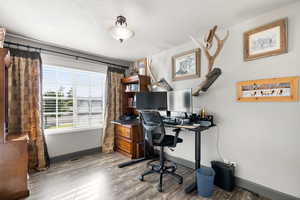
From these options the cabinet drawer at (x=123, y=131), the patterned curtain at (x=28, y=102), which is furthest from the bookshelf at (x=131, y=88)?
the patterned curtain at (x=28, y=102)

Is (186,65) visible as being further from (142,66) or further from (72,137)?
(72,137)

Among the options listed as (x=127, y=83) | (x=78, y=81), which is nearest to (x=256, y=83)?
(x=127, y=83)

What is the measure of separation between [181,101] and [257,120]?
1123 millimetres

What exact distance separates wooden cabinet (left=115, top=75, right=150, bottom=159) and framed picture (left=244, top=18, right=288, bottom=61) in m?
2.05

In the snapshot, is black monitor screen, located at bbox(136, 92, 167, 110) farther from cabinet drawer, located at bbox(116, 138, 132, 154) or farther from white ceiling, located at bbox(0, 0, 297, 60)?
white ceiling, located at bbox(0, 0, 297, 60)

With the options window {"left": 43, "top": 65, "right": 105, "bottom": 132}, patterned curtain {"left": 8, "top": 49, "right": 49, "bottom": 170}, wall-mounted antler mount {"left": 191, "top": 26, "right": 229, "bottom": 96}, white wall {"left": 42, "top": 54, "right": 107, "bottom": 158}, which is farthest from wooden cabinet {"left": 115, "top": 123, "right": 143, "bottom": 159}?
wall-mounted antler mount {"left": 191, "top": 26, "right": 229, "bottom": 96}

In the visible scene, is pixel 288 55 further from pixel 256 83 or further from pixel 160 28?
pixel 160 28

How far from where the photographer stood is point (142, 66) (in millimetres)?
3596

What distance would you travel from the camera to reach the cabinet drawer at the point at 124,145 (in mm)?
3094

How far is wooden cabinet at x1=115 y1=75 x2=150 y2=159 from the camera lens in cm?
305

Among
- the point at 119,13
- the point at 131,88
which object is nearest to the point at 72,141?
the point at 131,88

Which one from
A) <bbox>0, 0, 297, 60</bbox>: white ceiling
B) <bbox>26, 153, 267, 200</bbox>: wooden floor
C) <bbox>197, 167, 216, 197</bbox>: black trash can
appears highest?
<bbox>0, 0, 297, 60</bbox>: white ceiling

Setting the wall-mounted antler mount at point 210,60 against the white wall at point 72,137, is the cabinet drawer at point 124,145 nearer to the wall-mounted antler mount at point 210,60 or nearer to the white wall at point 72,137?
the white wall at point 72,137

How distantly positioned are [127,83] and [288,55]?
10.1 ft
